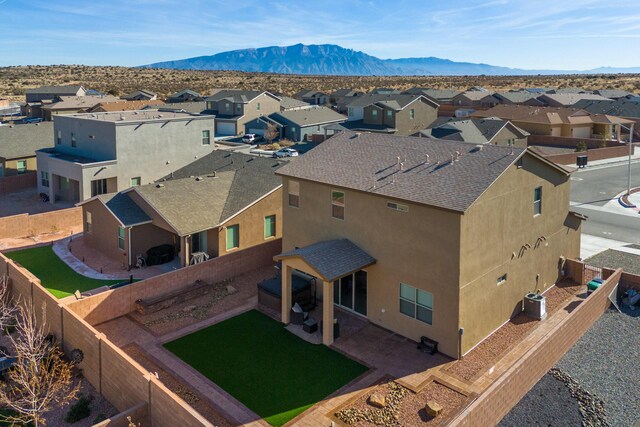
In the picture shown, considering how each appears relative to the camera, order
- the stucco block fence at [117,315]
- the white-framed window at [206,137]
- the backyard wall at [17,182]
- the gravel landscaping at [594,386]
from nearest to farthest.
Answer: the stucco block fence at [117,315] → the gravel landscaping at [594,386] → the white-framed window at [206,137] → the backyard wall at [17,182]

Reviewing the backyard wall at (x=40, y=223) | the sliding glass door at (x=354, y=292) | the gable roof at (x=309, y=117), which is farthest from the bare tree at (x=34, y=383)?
the gable roof at (x=309, y=117)

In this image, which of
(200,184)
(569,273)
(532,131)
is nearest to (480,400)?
(569,273)

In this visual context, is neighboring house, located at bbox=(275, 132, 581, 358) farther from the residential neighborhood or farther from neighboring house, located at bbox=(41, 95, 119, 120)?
neighboring house, located at bbox=(41, 95, 119, 120)

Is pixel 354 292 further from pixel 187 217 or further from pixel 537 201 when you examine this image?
pixel 187 217

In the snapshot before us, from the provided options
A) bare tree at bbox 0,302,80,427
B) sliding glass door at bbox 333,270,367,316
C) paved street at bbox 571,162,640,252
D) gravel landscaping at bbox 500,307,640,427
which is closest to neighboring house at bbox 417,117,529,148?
paved street at bbox 571,162,640,252

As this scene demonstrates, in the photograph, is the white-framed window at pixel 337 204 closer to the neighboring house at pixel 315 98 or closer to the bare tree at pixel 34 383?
the bare tree at pixel 34 383

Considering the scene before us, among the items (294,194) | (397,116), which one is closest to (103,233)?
(294,194)
